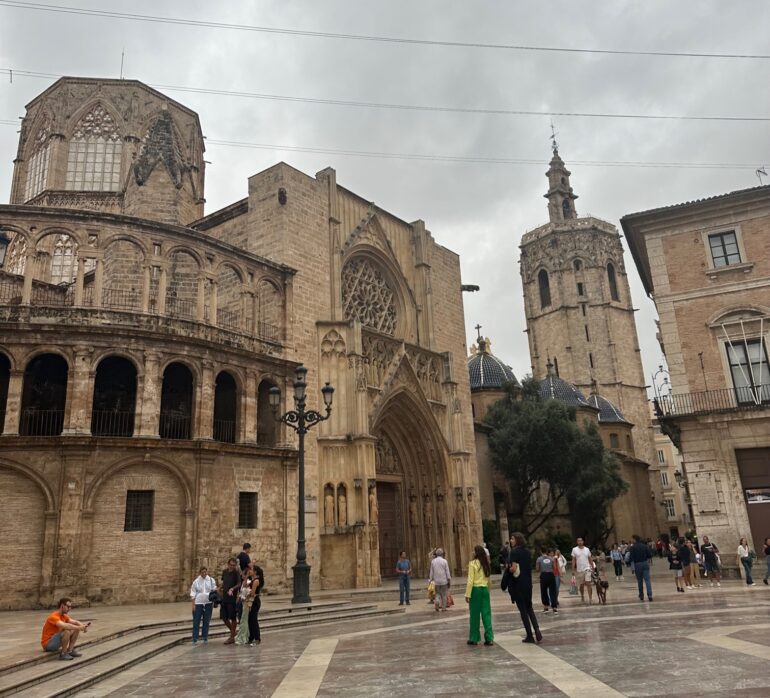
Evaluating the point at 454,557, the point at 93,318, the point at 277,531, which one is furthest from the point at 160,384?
the point at 454,557

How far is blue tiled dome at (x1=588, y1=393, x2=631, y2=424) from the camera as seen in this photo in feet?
176

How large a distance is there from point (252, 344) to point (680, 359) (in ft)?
48.1

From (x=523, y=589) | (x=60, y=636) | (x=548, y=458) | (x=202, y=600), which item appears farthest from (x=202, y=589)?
A: (x=548, y=458)

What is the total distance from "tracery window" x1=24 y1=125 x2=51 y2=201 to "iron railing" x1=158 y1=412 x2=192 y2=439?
1895 cm

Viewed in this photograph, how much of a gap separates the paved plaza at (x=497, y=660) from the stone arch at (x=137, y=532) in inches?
168

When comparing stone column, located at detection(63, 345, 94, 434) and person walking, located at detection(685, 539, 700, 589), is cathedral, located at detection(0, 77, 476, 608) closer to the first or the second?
stone column, located at detection(63, 345, 94, 434)

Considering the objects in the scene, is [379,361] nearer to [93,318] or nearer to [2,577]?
[93,318]

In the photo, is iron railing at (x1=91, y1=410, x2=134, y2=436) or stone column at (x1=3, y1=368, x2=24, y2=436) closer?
stone column at (x1=3, y1=368, x2=24, y2=436)

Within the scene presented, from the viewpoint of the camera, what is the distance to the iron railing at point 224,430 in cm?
2153

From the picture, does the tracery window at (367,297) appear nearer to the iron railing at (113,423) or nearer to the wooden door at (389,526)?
the wooden door at (389,526)

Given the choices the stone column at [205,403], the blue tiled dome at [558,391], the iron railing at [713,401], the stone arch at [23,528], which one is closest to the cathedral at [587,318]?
the blue tiled dome at [558,391]

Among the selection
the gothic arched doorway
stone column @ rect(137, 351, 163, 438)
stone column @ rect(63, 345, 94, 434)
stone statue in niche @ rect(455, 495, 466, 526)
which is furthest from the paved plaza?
stone statue in niche @ rect(455, 495, 466, 526)

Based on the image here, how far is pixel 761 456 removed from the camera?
2139 cm

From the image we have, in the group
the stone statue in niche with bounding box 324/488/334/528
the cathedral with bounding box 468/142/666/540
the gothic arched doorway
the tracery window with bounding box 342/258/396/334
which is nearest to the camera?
the stone statue in niche with bounding box 324/488/334/528
